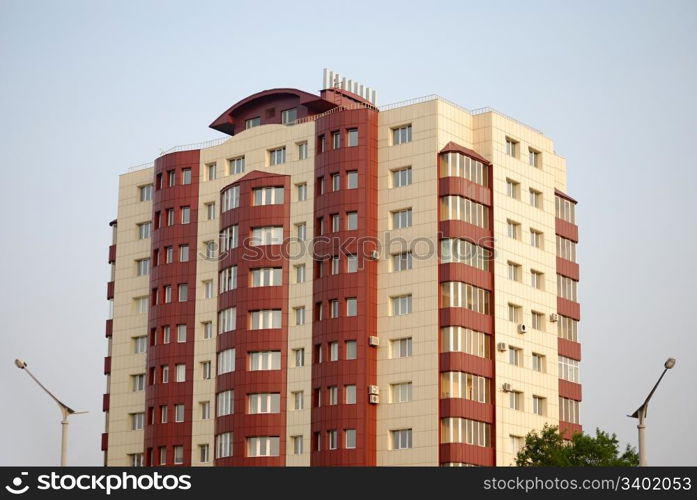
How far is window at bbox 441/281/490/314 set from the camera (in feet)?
323

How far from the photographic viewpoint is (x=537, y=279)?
350ft

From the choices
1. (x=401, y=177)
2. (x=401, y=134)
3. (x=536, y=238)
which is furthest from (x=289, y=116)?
(x=536, y=238)

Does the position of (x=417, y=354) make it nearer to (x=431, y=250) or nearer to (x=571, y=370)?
(x=431, y=250)

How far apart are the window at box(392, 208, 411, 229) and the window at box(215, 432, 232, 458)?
61.7 ft

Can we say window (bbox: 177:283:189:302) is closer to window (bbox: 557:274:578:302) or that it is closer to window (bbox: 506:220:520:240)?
window (bbox: 506:220:520:240)

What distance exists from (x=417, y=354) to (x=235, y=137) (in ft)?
79.3

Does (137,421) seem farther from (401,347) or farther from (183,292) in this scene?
(401,347)

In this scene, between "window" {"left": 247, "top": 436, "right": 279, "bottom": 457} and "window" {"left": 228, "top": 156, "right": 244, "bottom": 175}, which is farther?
"window" {"left": 228, "top": 156, "right": 244, "bottom": 175}

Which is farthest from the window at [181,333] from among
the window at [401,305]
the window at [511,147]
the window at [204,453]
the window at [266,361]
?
the window at [511,147]

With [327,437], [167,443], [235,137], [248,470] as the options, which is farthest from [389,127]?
[248,470]

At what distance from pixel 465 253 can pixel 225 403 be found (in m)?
20.6

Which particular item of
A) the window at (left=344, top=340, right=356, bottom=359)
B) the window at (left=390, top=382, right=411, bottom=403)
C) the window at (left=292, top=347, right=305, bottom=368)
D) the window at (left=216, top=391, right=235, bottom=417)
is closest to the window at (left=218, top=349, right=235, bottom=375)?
the window at (left=216, top=391, right=235, bottom=417)

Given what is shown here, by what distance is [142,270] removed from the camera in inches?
4626

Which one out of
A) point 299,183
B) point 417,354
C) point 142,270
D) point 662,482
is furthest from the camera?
point 142,270
